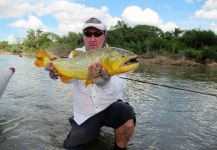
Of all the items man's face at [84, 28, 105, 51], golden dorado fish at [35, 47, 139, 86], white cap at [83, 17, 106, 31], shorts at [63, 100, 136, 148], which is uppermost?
white cap at [83, 17, 106, 31]

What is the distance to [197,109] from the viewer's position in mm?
10719

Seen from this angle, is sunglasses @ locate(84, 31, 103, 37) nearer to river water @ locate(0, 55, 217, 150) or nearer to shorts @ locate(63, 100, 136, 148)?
shorts @ locate(63, 100, 136, 148)

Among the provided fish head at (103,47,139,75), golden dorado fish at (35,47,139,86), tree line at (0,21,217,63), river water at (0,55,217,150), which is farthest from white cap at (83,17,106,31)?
tree line at (0,21,217,63)

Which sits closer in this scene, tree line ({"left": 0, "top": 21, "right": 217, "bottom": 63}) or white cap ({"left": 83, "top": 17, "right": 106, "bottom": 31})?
white cap ({"left": 83, "top": 17, "right": 106, "bottom": 31})

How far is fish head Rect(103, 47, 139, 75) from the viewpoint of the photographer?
14.1 ft

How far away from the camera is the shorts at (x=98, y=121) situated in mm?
5562

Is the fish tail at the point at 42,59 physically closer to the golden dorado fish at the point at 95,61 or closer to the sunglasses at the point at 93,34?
the golden dorado fish at the point at 95,61

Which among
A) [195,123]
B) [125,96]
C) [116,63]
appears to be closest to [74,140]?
[116,63]

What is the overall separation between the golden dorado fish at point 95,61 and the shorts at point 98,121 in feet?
3.82

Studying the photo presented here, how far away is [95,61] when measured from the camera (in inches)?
171

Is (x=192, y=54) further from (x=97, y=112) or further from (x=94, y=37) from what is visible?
(x=94, y=37)

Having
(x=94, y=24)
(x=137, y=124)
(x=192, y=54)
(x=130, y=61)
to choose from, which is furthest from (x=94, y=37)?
(x=192, y=54)

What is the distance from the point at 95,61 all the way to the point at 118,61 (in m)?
0.31

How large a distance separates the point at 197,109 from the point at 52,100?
4.78 m
